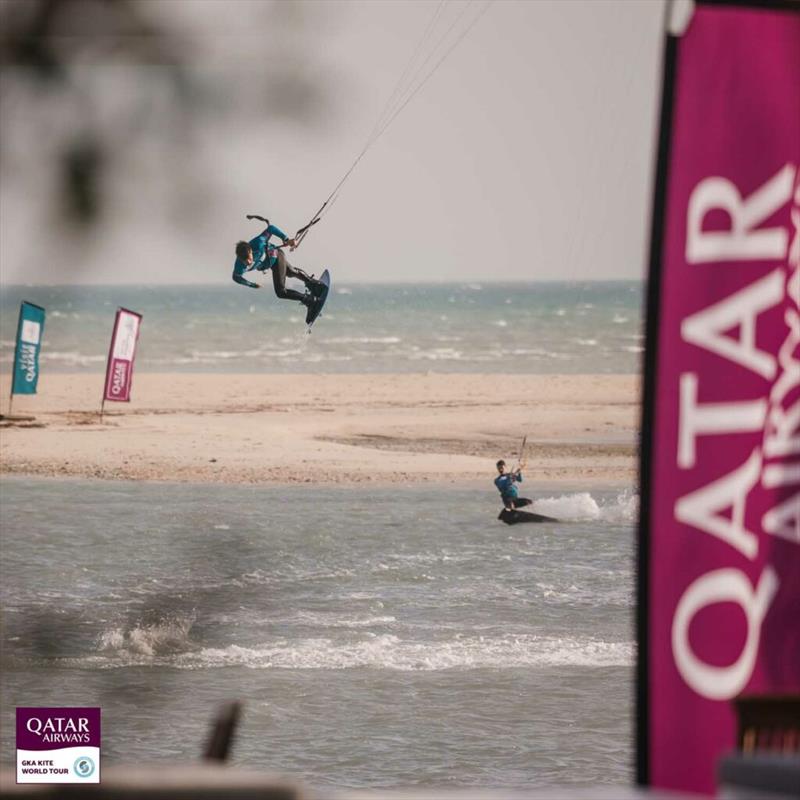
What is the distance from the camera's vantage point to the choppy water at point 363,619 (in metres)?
9.88

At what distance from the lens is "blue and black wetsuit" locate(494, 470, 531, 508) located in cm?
1366

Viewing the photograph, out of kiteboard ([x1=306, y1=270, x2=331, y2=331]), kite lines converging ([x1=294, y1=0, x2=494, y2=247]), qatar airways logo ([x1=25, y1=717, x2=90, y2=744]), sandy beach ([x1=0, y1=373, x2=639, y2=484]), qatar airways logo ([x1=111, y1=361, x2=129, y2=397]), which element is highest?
kite lines converging ([x1=294, y1=0, x2=494, y2=247])

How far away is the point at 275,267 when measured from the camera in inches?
540

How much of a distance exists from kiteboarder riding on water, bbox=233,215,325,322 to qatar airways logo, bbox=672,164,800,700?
29.2 feet

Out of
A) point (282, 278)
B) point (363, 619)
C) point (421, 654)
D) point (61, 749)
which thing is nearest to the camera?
point (61, 749)

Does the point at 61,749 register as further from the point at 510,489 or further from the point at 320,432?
the point at 320,432

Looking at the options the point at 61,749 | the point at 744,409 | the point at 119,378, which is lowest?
the point at 61,749

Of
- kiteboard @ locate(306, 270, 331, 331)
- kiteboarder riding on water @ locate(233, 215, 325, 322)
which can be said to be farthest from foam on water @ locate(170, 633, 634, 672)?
kiteboard @ locate(306, 270, 331, 331)

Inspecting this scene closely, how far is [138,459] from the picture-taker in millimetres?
14398

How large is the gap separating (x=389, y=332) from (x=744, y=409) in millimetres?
15617

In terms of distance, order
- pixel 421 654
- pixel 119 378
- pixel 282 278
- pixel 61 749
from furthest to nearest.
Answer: pixel 119 378, pixel 282 278, pixel 421 654, pixel 61 749

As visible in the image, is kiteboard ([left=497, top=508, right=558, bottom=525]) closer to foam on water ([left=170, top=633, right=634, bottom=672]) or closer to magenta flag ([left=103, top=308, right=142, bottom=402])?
foam on water ([left=170, top=633, right=634, bottom=672])

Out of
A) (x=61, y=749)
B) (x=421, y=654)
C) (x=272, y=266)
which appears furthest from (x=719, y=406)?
(x=272, y=266)

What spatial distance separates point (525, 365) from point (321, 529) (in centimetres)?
461
